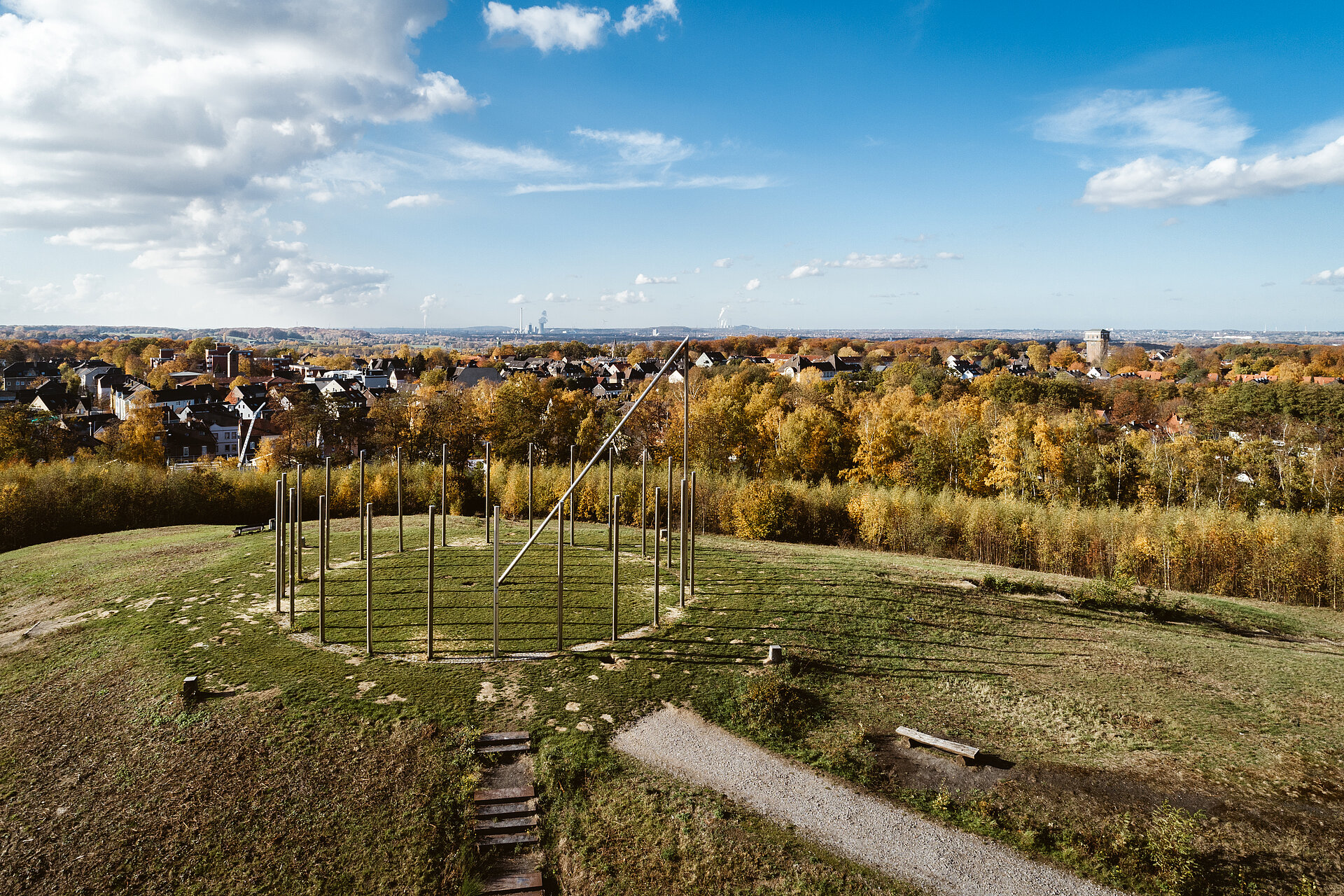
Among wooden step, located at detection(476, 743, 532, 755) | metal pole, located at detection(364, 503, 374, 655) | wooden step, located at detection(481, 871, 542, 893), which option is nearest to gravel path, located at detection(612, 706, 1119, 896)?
wooden step, located at detection(476, 743, 532, 755)

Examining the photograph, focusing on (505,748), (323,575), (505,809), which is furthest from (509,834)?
(323,575)

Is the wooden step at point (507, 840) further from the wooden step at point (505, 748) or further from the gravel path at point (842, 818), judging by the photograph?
the gravel path at point (842, 818)

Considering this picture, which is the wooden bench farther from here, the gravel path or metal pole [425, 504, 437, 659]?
metal pole [425, 504, 437, 659]

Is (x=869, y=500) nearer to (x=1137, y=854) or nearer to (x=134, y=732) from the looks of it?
(x=1137, y=854)

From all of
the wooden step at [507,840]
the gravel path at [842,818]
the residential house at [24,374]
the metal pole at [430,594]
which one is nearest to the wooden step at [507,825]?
the wooden step at [507,840]

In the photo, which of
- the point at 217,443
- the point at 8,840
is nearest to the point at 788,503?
the point at 8,840

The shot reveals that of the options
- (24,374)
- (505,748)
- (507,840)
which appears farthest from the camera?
(24,374)

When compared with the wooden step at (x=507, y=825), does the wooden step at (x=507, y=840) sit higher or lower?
lower

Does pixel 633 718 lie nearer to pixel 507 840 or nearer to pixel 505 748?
pixel 505 748
